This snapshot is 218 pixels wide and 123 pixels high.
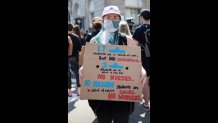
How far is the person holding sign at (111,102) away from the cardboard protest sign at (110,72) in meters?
0.11

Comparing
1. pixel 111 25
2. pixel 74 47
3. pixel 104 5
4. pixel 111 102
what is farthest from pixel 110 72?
pixel 104 5

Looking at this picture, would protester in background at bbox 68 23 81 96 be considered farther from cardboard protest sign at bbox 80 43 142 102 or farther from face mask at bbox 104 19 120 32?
cardboard protest sign at bbox 80 43 142 102

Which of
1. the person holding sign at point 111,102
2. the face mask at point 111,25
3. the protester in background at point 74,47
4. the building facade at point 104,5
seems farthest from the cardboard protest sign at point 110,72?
the building facade at point 104,5

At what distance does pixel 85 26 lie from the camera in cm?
2523

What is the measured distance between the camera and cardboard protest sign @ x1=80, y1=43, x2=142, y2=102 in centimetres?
235

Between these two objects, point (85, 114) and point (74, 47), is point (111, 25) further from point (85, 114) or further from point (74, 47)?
point (74, 47)

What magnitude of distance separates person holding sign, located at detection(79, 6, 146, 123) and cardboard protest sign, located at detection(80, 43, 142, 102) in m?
0.11

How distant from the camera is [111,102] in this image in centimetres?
249

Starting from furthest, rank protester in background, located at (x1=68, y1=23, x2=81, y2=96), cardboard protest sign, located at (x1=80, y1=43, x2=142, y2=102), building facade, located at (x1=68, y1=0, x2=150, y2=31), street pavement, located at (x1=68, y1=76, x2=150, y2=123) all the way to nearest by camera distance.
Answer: building facade, located at (x1=68, y1=0, x2=150, y2=31), protester in background, located at (x1=68, y1=23, x2=81, y2=96), street pavement, located at (x1=68, y1=76, x2=150, y2=123), cardboard protest sign, located at (x1=80, y1=43, x2=142, y2=102)

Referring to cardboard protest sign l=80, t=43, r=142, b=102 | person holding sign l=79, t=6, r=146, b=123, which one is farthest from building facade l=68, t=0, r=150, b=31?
cardboard protest sign l=80, t=43, r=142, b=102
